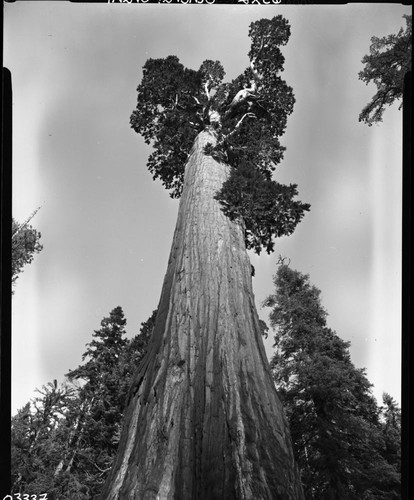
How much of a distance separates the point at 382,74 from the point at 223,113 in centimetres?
308

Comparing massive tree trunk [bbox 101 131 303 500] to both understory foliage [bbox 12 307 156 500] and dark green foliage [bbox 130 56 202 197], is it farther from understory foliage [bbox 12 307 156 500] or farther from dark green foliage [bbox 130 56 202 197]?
dark green foliage [bbox 130 56 202 197]

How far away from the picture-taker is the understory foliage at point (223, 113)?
232 inches

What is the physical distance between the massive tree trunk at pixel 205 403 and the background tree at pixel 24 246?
1443 millimetres

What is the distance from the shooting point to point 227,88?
725 cm

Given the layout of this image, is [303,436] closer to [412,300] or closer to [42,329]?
[42,329]

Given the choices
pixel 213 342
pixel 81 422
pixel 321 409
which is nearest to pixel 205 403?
pixel 213 342

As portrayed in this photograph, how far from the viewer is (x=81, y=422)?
5.45 m

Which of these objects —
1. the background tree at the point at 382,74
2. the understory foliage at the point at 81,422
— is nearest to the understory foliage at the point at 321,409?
the understory foliage at the point at 81,422

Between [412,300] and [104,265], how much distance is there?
3729 millimetres

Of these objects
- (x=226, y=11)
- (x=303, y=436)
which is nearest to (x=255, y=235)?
(x=226, y=11)

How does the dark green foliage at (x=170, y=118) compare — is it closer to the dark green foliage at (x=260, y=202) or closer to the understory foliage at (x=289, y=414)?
the dark green foliage at (x=260, y=202)

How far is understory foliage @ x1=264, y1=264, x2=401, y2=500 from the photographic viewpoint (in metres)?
6.98

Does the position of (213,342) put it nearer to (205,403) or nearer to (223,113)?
(205,403)

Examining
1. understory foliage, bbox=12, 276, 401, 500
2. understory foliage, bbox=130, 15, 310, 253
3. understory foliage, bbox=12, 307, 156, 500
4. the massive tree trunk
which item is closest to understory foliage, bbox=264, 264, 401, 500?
understory foliage, bbox=12, 276, 401, 500
